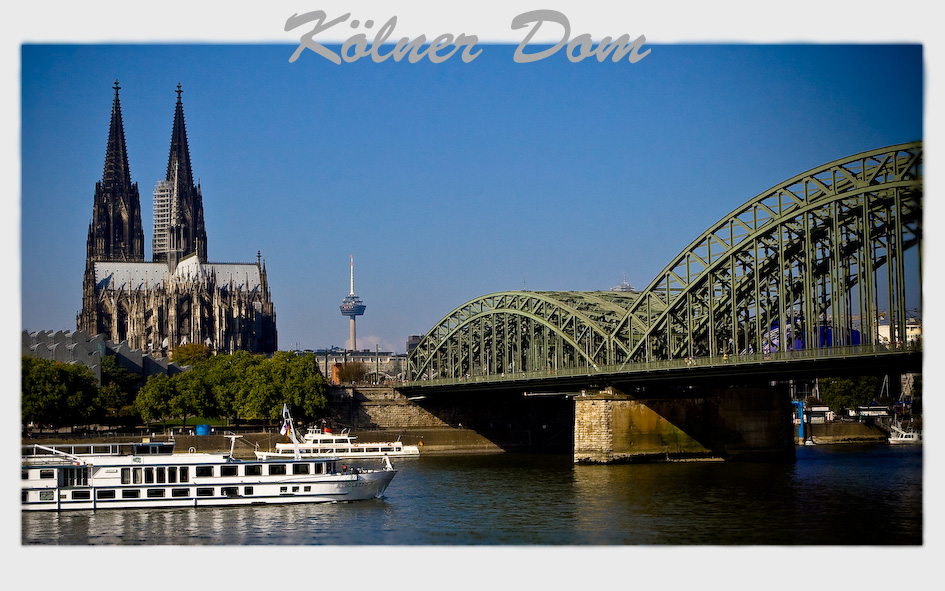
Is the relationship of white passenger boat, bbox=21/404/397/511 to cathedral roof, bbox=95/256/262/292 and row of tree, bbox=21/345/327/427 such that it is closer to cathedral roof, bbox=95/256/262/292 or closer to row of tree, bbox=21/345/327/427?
row of tree, bbox=21/345/327/427

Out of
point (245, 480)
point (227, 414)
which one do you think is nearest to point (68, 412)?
point (227, 414)

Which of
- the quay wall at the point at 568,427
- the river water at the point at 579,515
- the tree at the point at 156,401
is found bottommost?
the river water at the point at 579,515

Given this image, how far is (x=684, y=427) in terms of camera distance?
6462 centimetres

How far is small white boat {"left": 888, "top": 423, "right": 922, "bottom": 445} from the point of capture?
7931 cm

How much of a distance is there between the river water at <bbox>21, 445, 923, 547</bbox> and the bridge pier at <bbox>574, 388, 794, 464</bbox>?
608 cm

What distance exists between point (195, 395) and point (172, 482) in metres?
44.6

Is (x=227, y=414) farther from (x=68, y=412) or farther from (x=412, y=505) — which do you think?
(x=412, y=505)

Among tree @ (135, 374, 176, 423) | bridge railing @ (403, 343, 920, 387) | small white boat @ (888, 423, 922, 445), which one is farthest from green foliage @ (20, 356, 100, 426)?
small white boat @ (888, 423, 922, 445)

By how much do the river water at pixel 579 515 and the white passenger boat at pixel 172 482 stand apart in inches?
28.5

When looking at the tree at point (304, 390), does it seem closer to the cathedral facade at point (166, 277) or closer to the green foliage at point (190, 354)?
the green foliage at point (190, 354)

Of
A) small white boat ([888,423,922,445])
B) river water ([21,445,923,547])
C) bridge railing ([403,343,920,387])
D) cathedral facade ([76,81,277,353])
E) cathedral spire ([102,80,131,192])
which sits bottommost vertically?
river water ([21,445,923,547])

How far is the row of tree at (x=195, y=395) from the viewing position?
267 feet

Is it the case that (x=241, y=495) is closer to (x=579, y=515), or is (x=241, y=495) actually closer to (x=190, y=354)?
(x=579, y=515)

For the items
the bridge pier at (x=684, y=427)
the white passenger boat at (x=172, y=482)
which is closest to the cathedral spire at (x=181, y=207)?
the bridge pier at (x=684, y=427)
